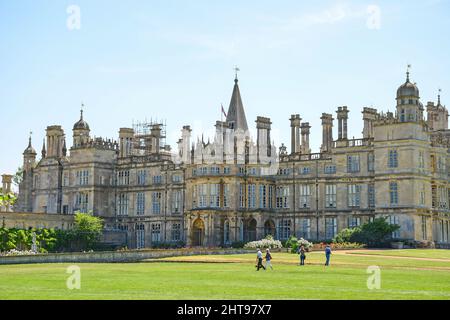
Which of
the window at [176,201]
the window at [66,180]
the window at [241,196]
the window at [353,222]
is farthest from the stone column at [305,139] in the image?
the window at [66,180]

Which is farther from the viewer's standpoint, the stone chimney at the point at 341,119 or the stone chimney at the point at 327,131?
the stone chimney at the point at 327,131

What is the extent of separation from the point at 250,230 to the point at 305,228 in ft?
17.4

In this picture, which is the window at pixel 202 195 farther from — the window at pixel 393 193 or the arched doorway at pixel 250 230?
the window at pixel 393 193

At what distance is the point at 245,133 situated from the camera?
3356 inches

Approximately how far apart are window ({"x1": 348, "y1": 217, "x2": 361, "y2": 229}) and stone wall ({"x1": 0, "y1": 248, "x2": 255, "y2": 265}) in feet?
61.0

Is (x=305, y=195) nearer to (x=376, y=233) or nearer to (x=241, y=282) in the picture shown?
(x=376, y=233)

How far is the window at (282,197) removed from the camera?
83.3 metres

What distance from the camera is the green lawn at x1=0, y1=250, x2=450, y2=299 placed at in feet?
95.5

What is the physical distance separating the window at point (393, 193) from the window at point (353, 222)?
4.51 m

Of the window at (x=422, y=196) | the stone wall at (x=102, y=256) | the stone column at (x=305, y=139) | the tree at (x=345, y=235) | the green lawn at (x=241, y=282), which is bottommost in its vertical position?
the green lawn at (x=241, y=282)

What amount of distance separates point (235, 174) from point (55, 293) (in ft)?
170

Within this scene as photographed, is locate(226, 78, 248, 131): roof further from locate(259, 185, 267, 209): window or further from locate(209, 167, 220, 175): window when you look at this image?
locate(259, 185, 267, 209): window
